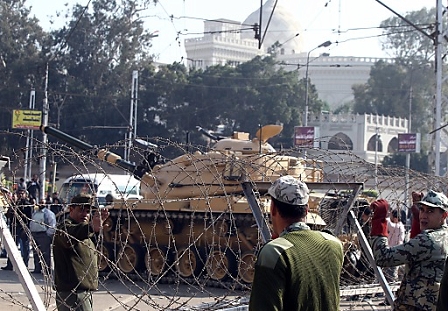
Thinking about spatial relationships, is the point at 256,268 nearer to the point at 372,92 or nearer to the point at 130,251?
the point at 130,251

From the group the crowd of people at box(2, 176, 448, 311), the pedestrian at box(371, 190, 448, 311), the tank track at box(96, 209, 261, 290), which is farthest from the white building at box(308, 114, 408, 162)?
the pedestrian at box(371, 190, 448, 311)

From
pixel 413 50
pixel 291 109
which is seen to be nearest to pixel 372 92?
pixel 413 50

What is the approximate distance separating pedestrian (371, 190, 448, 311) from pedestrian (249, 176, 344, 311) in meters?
1.77

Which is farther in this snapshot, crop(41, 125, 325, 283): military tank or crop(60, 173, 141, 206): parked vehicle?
crop(41, 125, 325, 283): military tank

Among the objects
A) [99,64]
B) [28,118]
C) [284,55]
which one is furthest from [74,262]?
[284,55]

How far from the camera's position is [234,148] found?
56.6 feet

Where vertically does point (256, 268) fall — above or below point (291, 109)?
below

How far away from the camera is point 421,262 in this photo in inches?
251

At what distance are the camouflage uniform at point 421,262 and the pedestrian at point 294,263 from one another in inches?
69.7

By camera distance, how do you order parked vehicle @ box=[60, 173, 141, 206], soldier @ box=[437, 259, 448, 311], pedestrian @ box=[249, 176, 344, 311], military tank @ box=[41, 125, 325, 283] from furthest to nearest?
military tank @ box=[41, 125, 325, 283]
parked vehicle @ box=[60, 173, 141, 206]
soldier @ box=[437, 259, 448, 311]
pedestrian @ box=[249, 176, 344, 311]

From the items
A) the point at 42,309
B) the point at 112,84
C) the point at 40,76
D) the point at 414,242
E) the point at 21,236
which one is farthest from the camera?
the point at 112,84

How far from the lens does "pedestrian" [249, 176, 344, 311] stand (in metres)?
4.24

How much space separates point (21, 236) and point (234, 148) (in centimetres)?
426

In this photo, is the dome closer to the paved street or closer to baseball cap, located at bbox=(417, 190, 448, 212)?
the paved street
